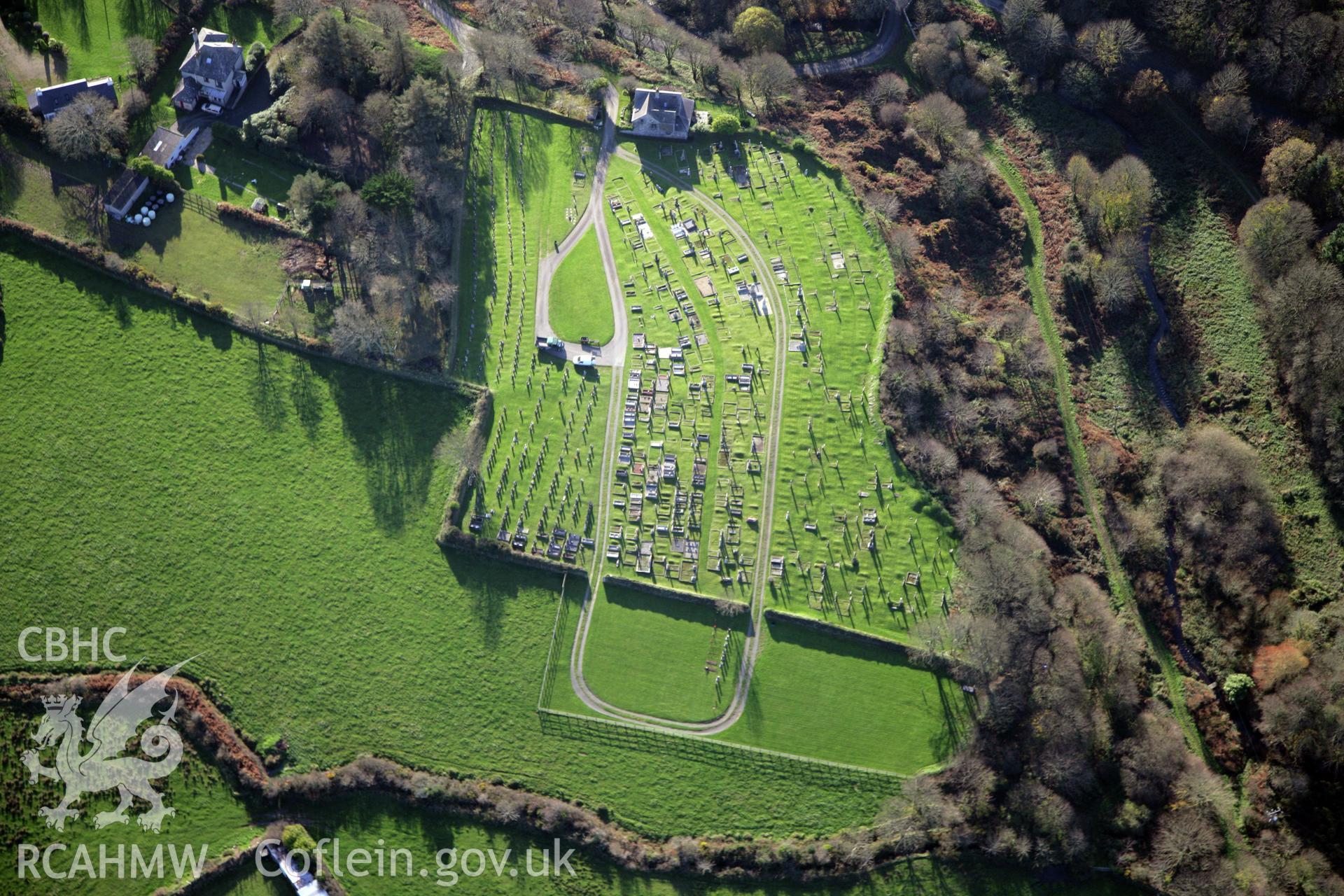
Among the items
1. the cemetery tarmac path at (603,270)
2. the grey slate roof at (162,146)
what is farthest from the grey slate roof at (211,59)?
the cemetery tarmac path at (603,270)

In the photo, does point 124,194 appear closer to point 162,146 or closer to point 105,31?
point 162,146

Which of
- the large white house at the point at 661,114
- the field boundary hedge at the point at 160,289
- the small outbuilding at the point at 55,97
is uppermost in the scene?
the large white house at the point at 661,114

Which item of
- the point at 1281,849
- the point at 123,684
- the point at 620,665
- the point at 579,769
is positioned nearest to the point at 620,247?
the point at 620,665

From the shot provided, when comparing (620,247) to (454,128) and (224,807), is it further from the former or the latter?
(224,807)

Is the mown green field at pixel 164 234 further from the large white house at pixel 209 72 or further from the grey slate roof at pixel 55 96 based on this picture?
the large white house at pixel 209 72

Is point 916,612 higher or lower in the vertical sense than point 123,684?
higher

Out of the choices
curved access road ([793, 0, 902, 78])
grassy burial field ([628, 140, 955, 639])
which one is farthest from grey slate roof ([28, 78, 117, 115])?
curved access road ([793, 0, 902, 78])
